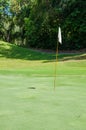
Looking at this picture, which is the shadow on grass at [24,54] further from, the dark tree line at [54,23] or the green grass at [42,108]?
the green grass at [42,108]

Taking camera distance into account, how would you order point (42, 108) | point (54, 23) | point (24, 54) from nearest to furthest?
point (42, 108), point (24, 54), point (54, 23)

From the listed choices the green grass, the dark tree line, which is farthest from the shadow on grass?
the green grass

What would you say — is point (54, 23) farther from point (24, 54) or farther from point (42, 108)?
point (42, 108)

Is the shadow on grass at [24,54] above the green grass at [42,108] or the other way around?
the other way around

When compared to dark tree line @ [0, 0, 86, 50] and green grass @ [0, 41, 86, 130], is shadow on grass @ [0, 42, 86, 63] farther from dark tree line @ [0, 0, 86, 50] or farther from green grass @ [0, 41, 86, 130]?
green grass @ [0, 41, 86, 130]

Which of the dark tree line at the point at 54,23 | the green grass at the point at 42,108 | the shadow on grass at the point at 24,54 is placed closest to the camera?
the green grass at the point at 42,108

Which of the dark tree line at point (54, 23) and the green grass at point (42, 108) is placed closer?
the green grass at point (42, 108)

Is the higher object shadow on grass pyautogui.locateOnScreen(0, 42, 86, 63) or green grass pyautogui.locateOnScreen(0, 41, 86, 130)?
green grass pyautogui.locateOnScreen(0, 41, 86, 130)

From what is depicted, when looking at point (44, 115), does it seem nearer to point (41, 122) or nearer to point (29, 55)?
point (41, 122)

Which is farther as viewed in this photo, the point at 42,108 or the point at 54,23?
the point at 54,23

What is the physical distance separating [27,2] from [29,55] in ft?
44.6

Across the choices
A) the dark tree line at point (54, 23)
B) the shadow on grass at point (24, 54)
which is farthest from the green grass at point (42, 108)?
the dark tree line at point (54, 23)

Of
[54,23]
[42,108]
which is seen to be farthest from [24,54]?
[42,108]

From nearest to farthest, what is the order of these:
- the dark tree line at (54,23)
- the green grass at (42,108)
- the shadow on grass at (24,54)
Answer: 1. the green grass at (42,108)
2. the shadow on grass at (24,54)
3. the dark tree line at (54,23)
